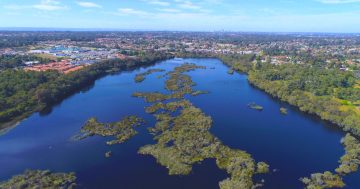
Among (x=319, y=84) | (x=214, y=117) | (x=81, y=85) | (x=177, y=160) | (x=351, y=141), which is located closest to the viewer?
(x=177, y=160)

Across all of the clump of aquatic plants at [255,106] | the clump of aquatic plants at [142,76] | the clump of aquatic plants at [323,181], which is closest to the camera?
the clump of aquatic plants at [323,181]

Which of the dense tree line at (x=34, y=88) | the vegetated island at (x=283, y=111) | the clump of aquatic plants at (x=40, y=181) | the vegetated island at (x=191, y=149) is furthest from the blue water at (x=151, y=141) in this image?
the dense tree line at (x=34, y=88)

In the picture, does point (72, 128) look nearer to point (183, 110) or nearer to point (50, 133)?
point (50, 133)

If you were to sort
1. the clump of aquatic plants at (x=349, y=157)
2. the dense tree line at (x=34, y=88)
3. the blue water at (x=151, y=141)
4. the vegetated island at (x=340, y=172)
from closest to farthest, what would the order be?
the vegetated island at (x=340, y=172)
the blue water at (x=151, y=141)
the clump of aquatic plants at (x=349, y=157)
the dense tree line at (x=34, y=88)

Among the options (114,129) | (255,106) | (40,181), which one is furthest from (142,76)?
(40,181)

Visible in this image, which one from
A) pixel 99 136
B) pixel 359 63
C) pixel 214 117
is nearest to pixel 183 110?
pixel 214 117

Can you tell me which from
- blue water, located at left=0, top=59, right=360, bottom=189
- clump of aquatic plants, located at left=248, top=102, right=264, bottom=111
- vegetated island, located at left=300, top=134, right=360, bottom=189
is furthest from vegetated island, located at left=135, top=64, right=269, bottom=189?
clump of aquatic plants, located at left=248, top=102, right=264, bottom=111

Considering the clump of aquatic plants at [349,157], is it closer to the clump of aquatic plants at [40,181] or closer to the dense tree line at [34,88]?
the clump of aquatic plants at [40,181]
